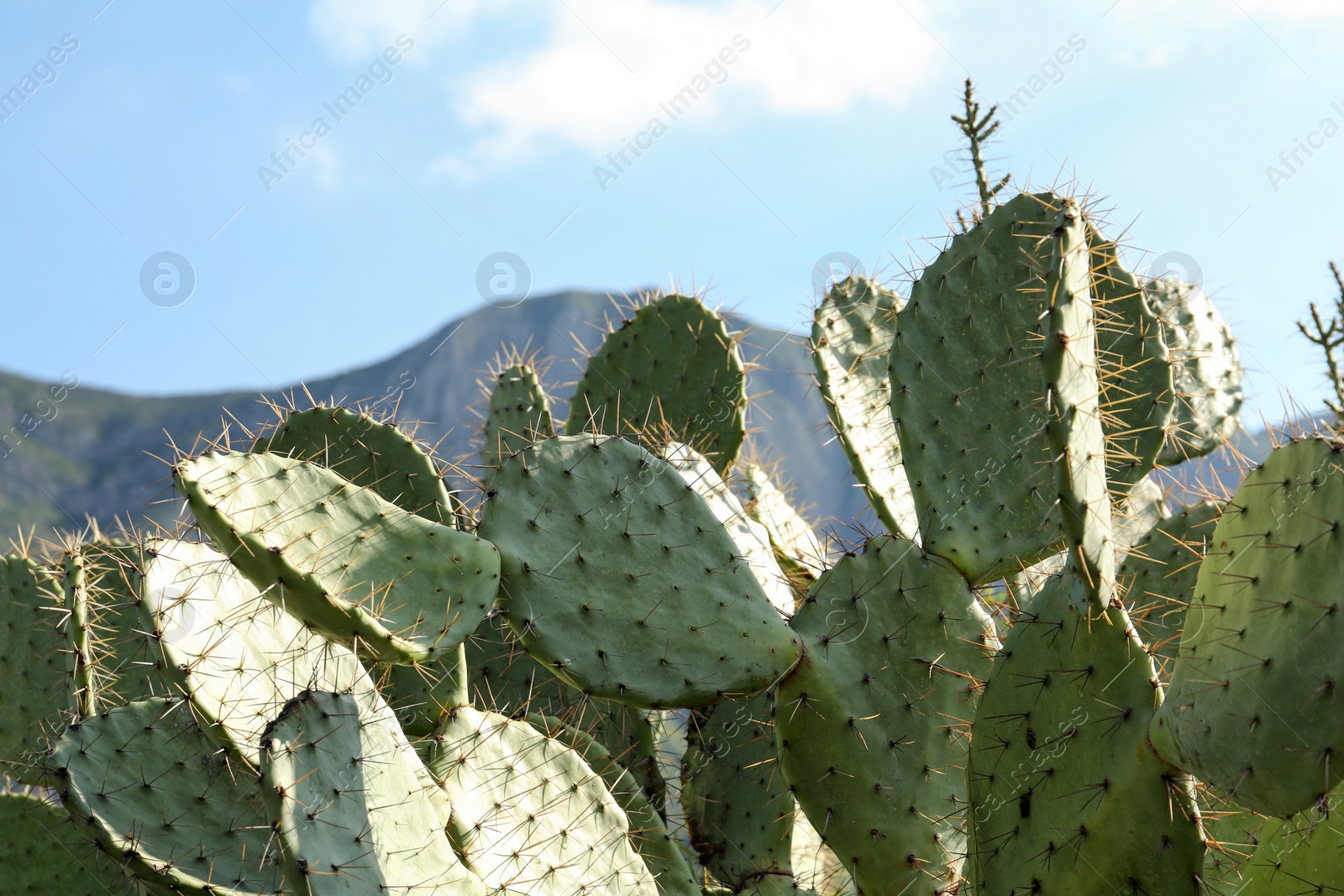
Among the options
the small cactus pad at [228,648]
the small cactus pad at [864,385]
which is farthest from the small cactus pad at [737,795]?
the small cactus pad at [228,648]

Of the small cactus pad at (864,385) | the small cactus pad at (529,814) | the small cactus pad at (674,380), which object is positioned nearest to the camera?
the small cactus pad at (529,814)

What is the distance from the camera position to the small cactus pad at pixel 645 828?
1.94m

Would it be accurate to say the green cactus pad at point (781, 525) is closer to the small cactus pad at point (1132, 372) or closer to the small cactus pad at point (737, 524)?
the small cactus pad at point (737, 524)

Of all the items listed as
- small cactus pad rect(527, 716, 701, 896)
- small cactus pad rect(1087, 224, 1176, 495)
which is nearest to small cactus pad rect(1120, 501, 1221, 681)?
small cactus pad rect(1087, 224, 1176, 495)

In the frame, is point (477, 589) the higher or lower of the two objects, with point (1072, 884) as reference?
higher

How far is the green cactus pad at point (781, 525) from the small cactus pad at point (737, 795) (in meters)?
0.36

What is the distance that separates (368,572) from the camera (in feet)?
5.44

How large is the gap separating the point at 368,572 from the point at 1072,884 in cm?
120

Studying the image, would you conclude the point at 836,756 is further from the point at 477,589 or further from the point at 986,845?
the point at 477,589

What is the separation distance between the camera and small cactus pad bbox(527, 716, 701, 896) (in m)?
1.94

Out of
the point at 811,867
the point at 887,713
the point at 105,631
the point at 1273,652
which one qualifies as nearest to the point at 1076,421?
the point at 1273,652

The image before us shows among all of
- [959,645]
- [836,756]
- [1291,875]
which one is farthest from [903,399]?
[1291,875]

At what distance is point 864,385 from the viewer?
2.43m

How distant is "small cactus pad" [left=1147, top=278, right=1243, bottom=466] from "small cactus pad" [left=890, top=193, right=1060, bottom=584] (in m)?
0.98
